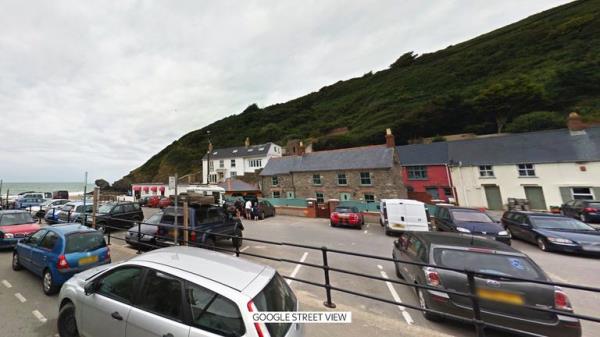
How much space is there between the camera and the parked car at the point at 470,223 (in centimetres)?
954

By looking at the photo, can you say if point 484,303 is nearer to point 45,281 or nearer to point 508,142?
point 45,281

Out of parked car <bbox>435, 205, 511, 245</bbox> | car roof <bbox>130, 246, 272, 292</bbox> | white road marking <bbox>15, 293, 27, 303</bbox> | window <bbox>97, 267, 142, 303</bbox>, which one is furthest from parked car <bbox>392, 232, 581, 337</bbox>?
white road marking <bbox>15, 293, 27, 303</bbox>

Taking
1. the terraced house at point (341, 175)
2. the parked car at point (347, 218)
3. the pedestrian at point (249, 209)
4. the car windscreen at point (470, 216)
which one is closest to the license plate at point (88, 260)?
the parked car at point (347, 218)

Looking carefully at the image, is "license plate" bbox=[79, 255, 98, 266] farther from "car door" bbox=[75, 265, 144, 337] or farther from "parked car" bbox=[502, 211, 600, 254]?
"parked car" bbox=[502, 211, 600, 254]

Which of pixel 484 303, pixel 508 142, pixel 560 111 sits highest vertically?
pixel 560 111

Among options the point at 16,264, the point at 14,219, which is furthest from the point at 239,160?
the point at 16,264

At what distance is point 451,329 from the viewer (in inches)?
153

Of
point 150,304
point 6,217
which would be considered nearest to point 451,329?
point 150,304

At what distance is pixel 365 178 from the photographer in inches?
989

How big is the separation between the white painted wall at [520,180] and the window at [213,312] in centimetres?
3026

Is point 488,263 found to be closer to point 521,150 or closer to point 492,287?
point 492,287

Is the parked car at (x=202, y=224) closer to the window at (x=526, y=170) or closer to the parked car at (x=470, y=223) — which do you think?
the parked car at (x=470, y=223)

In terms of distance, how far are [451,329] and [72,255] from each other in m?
8.13

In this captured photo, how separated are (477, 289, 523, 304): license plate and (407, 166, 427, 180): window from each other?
28243 mm
